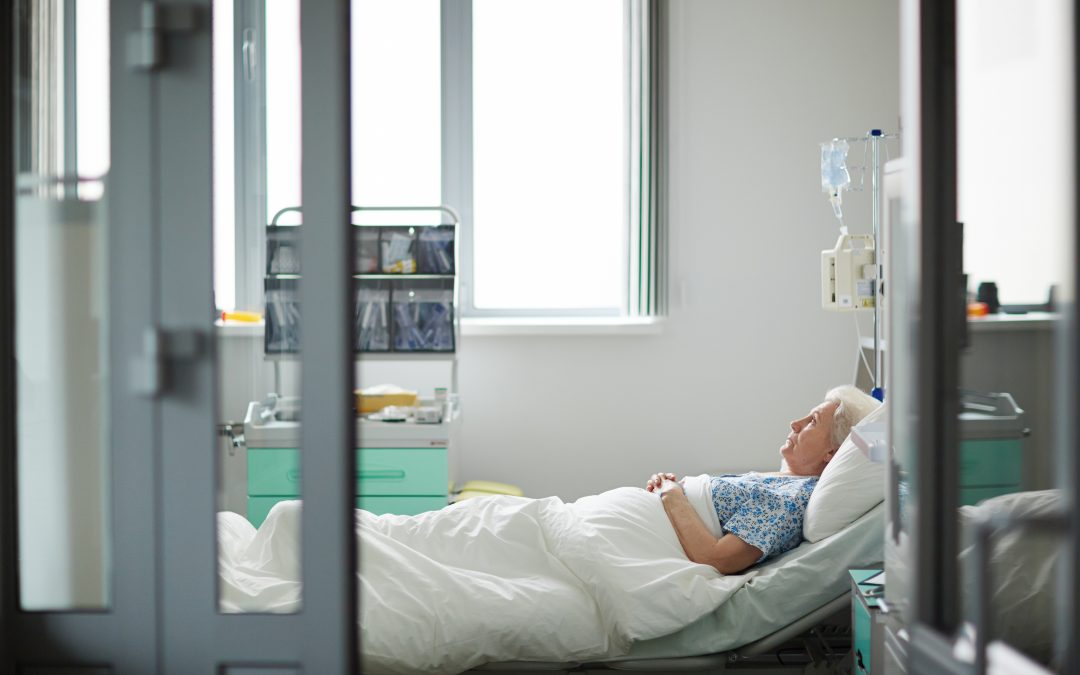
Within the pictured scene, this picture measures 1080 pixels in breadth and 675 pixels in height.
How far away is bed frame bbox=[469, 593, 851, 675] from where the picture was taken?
2.21 meters

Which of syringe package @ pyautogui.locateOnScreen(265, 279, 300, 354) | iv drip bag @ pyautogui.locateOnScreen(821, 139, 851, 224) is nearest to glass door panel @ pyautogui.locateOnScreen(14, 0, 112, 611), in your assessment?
syringe package @ pyautogui.locateOnScreen(265, 279, 300, 354)

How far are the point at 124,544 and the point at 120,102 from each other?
598 millimetres

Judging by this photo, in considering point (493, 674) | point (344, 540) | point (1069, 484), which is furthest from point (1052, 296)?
point (493, 674)

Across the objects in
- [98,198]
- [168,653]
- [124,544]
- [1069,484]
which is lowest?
[168,653]

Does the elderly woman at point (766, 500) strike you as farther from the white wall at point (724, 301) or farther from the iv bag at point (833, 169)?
the white wall at point (724, 301)

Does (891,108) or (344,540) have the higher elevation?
(891,108)

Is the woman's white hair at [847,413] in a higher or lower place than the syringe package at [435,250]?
lower

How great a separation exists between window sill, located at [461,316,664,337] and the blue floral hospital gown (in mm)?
1368

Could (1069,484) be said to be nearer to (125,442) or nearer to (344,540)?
(344,540)

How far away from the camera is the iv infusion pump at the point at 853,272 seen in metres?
2.81

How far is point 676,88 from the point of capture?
157 inches

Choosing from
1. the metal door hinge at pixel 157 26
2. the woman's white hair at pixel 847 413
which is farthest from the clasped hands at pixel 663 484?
the metal door hinge at pixel 157 26

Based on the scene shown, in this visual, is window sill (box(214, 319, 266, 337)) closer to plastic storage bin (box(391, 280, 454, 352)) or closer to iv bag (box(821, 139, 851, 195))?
plastic storage bin (box(391, 280, 454, 352))

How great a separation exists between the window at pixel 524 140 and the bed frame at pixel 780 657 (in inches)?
70.9
